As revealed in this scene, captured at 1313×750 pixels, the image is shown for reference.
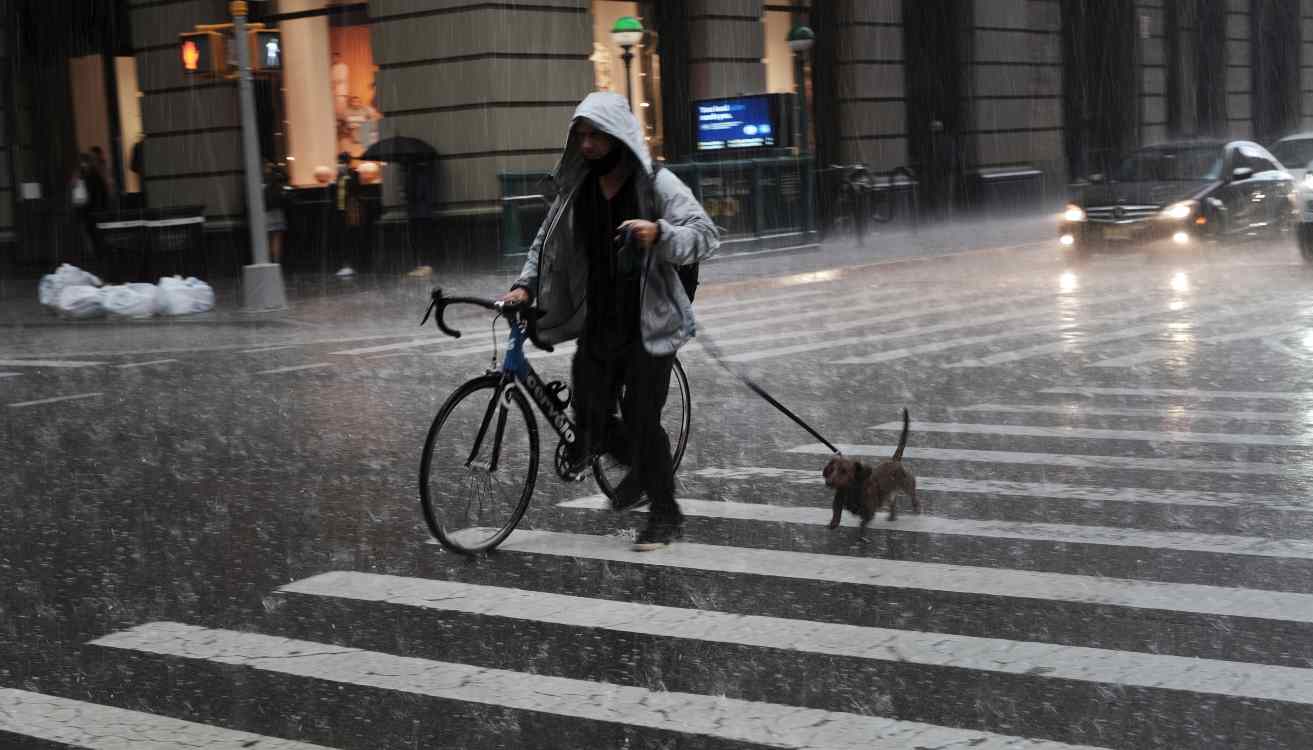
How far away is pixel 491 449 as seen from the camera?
6.26 metres

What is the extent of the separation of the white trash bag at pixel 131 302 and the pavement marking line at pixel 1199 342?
11.7 meters

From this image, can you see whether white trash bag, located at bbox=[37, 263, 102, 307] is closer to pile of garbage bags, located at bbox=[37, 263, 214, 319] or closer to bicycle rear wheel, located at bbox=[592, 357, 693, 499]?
pile of garbage bags, located at bbox=[37, 263, 214, 319]

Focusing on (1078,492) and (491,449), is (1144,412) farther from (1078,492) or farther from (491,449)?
(491,449)

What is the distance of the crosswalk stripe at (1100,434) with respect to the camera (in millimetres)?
8195

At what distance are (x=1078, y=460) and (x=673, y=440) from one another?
205cm

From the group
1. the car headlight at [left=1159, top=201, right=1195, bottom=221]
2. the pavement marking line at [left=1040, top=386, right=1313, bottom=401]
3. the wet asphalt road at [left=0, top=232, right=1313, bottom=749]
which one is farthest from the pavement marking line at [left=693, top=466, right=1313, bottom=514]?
the car headlight at [left=1159, top=201, right=1195, bottom=221]

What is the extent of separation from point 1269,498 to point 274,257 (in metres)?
A: 18.5

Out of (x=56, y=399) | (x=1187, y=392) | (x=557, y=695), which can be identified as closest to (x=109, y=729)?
(x=557, y=695)

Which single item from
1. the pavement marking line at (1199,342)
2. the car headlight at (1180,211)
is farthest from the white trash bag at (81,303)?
the car headlight at (1180,211)

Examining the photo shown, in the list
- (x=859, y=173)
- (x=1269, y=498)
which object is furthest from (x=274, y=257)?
(x=1269, y=498)

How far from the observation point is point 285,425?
9922 mm

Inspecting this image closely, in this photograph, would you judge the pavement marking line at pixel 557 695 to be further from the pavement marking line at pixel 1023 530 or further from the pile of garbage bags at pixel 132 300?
the pile of garbage bags at pixel 132 300

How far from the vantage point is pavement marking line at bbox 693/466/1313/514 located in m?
6.74

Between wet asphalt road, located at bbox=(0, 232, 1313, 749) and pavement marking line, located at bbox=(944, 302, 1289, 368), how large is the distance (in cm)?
12
